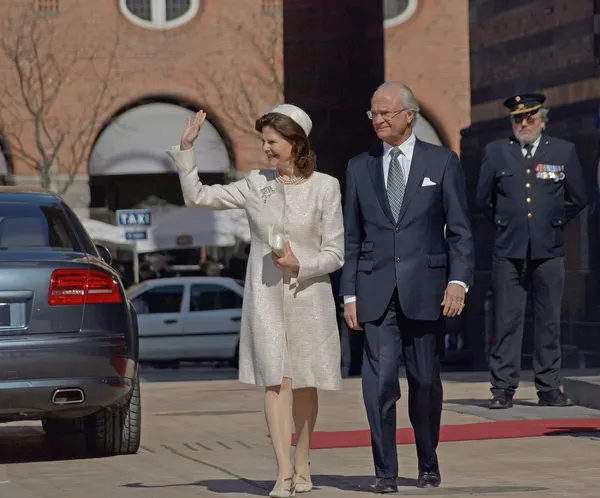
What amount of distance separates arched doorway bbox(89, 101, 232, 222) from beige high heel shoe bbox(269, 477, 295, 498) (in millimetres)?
32753

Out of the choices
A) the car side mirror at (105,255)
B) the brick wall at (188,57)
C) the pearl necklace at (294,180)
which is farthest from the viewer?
the brick wall at (188,57)

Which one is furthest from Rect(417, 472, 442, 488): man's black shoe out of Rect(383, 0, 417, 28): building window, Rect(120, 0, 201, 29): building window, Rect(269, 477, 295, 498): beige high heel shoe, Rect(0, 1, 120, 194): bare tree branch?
Rect(383, 0, 417, 28): building window

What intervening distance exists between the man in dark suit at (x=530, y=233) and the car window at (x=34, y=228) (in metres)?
3.15

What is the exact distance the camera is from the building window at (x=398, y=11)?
41.7 metres

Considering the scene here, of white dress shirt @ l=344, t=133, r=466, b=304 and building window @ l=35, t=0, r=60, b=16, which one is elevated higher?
building window @ l=35, t=0, r=60, b=16

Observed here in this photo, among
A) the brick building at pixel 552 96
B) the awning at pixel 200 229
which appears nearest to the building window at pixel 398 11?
the awning at pixel 200 229

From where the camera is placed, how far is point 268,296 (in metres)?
7.62

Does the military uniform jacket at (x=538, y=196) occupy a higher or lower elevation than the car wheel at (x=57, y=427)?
higher

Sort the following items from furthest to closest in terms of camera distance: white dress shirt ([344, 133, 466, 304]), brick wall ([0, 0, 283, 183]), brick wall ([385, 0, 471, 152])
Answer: brick wall ([385, 0, 471, 152]) → brick wall ([0, 0, 283, 183]) → white dress shirt ([344, 133, 466, 304])

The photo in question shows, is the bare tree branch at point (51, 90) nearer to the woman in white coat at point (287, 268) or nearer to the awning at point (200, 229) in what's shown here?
the awning at point (200, 229)

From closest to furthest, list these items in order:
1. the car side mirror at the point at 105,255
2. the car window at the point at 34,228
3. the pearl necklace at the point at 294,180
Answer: the pearl necklace at the point at 294,180
the car window at the point at 34,228
the car side mirror at the point at 105,255

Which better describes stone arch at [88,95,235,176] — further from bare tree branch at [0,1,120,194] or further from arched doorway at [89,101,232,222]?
bare tree branch at [0,1,120,194]

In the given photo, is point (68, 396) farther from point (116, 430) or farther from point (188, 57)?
point (188, 57)

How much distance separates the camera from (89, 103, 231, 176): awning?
40.2 meters
